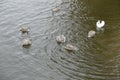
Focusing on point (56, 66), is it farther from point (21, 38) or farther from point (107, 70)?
point (21, 38)

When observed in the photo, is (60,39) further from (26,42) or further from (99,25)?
(99,25)

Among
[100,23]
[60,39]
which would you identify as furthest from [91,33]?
[60,39]

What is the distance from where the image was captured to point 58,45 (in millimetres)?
21875

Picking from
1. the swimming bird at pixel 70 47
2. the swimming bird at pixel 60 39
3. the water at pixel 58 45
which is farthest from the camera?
the swimming bird at pixel 60 39

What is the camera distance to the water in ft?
63.2

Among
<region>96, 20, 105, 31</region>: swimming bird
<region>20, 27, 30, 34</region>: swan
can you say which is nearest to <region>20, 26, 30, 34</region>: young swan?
<region>20, 27, 30, 34</region>: swan

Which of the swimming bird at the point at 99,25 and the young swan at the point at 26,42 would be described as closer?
the young swan at the point at 26,42

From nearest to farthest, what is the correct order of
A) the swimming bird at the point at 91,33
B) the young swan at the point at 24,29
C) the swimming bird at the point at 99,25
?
the swimming bird at the point at 91,33, the young swan at the point at 24,29, the swimming bird at the point at 99,25

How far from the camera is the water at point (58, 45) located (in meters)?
19.3

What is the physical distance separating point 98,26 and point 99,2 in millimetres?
5758

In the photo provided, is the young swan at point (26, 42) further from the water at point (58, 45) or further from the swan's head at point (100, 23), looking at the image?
the swan's head at point (100, 23)

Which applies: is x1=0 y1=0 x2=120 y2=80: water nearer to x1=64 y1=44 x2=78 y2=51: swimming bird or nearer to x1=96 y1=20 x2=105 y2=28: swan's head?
x1=64 y1=44 x2=78 y2=51: swimming bird

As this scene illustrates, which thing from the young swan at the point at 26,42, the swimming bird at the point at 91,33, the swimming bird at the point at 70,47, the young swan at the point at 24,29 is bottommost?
the swimming bird at the point at 70,47

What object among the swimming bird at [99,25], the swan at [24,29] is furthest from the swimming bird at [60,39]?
the swimming bird at [99,25]
